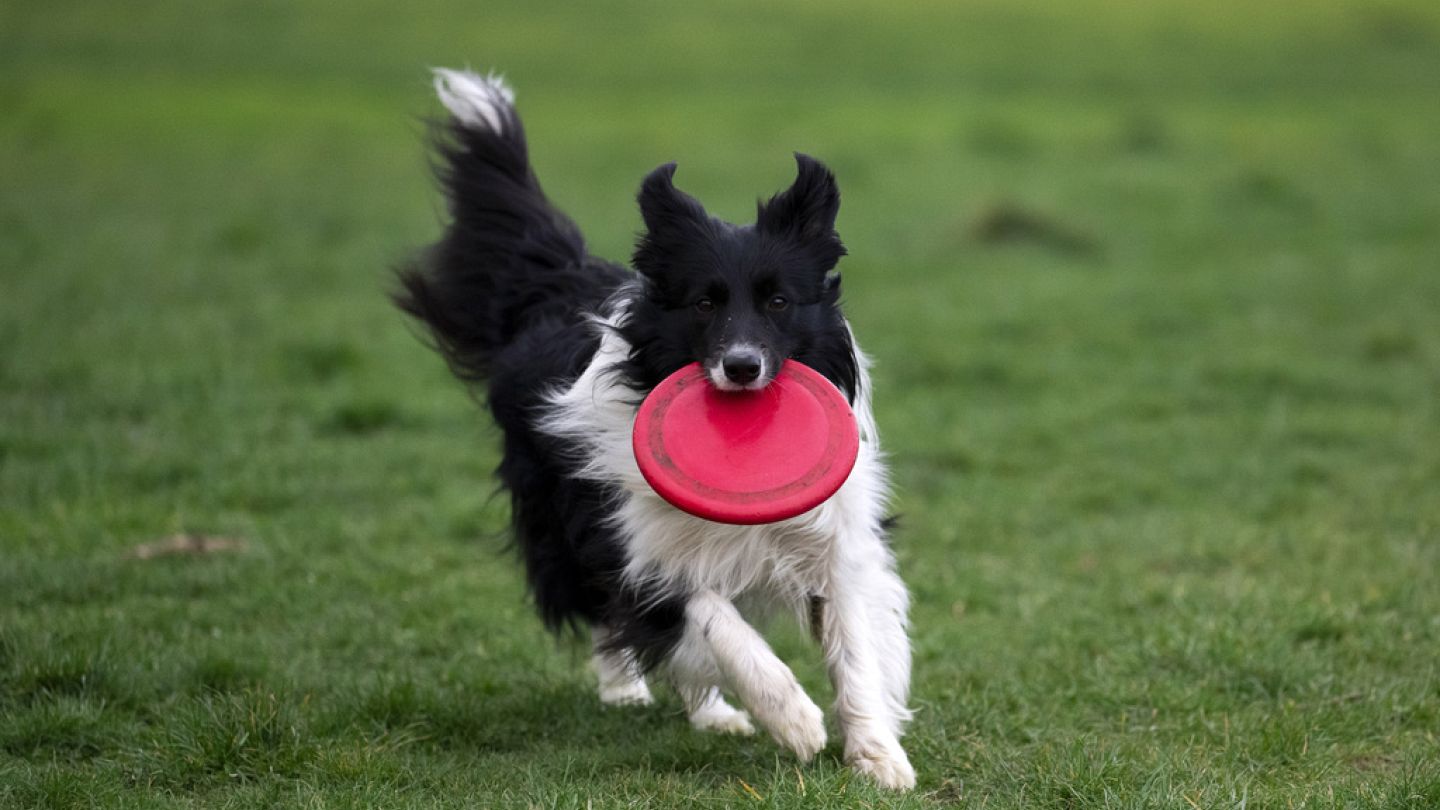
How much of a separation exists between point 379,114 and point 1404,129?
56.8 feet

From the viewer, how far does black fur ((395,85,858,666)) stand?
5.27m

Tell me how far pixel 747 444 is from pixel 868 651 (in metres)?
0.86

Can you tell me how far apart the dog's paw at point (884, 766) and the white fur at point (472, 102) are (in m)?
3.58

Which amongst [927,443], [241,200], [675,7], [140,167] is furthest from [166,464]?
[675,7]

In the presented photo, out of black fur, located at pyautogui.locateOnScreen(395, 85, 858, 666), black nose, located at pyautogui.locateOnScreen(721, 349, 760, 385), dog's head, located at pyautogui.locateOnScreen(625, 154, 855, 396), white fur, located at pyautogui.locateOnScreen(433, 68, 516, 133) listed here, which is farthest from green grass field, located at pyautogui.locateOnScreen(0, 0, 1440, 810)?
dog's head, located at pyautogui.locateOnScreen(625, 154, 855, 396)

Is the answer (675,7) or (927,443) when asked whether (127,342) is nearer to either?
(927,443)

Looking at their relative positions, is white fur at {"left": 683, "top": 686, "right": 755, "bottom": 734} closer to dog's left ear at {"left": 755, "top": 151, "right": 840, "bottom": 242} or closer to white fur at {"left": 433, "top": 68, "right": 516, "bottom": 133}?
dog's left ear at {"left": 755, "top": 151, "right": 840, "bottom": 242}

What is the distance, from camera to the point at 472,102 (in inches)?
292

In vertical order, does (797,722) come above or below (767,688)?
below

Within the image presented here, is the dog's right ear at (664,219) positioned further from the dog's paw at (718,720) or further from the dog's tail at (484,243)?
the dog's paw at (718,720)

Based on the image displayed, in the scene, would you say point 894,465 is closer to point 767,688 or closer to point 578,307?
point 578,307

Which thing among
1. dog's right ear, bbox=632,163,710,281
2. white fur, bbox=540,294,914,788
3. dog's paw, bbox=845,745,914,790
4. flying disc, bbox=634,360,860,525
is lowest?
dog's paw, bbox=845,745,914,790

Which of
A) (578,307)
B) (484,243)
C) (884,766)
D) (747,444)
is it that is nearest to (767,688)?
(884,766)

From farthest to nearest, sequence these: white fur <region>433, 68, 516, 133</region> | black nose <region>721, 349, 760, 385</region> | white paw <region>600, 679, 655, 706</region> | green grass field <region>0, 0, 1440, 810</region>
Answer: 1. white fur <region>433, 68, 516, 133</region>
2. white paw <region>600, 679, 655, 706</region>
3. green grass field <region>0, 0, 1440, 810</region>
4. black nose <region>721, 349, 760, 385</region>
